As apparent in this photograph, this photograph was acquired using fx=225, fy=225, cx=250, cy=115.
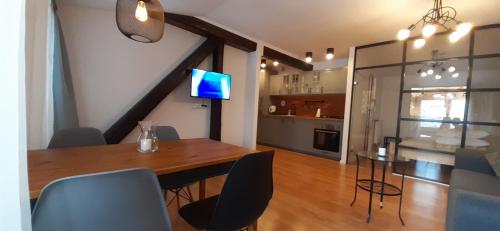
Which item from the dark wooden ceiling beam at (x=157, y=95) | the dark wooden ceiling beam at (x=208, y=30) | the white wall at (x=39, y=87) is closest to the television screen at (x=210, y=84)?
the dark wooden ceiling beam at (x=157, y=95)

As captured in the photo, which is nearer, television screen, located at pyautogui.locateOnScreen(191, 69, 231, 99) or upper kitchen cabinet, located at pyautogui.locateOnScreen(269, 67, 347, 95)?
television screen, located at pyautogui.locateOnScreen(191, 69, 231, 99)

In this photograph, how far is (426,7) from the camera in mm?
2691

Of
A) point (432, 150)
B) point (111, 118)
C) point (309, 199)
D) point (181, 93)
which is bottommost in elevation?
point (309, 199)

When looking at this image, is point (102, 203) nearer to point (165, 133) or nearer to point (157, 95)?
point (165, 133)

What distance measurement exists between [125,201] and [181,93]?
2834mm

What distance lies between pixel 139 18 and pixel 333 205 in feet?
8.50

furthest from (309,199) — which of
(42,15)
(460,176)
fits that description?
(42,15)

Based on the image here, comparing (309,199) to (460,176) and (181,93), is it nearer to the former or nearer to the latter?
(460,176)

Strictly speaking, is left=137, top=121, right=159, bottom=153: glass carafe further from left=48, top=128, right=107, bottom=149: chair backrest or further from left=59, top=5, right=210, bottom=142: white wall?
left=59, top=5, right=210, bottom=142: white wall

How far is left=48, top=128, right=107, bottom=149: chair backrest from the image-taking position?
1.79m

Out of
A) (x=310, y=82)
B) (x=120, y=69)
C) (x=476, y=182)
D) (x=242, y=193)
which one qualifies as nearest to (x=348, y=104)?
(x=310, y=82)

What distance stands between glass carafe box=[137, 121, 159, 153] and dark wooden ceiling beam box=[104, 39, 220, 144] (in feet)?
4.53

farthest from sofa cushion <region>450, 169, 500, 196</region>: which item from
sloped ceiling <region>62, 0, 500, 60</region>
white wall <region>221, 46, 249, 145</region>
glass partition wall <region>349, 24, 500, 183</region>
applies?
white wall <region>221, 46, 249, 145</region>

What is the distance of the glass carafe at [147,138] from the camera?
162 cm
